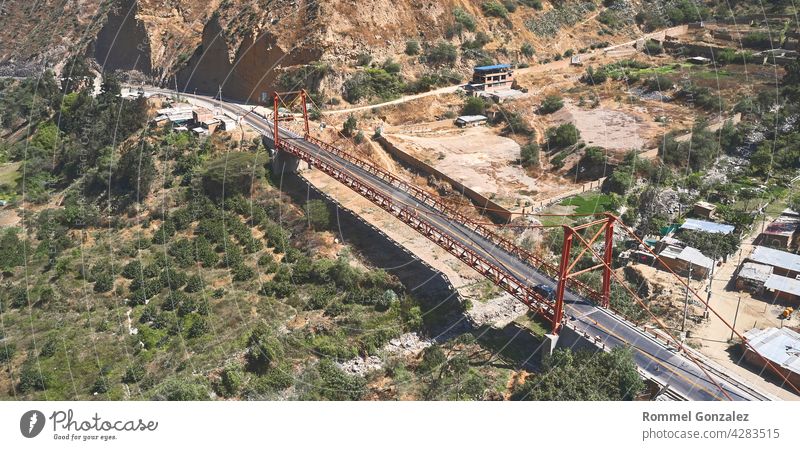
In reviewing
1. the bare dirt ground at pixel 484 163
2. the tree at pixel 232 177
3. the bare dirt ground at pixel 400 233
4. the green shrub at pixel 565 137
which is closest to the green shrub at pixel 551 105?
the green shrub at pixel 565 137

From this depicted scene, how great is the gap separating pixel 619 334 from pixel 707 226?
16.8 metres

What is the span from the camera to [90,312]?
3969 cm

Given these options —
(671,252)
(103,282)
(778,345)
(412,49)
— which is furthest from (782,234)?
(412,49)

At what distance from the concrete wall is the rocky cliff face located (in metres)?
12.8

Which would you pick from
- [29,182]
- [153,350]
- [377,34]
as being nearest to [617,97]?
[377,34]

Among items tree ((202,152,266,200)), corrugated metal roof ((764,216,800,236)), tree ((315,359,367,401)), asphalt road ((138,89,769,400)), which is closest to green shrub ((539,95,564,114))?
corrugated metal roof ((764,216,800,236))

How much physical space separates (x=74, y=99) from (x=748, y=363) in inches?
2747

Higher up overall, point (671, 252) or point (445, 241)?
point (445, 241)

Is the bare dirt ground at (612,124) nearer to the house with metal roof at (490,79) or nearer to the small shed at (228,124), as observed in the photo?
the house with metal roof at (490,79)

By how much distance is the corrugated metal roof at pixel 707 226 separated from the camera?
41688 mm

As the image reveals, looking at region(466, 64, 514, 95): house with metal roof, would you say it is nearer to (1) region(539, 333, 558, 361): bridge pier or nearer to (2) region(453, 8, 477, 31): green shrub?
(2) region(453, 8, 477, 31): green shrub

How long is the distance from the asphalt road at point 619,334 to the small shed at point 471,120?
22482 mm

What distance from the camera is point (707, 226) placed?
139 feet

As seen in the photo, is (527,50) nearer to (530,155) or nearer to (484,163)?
(530,155)
